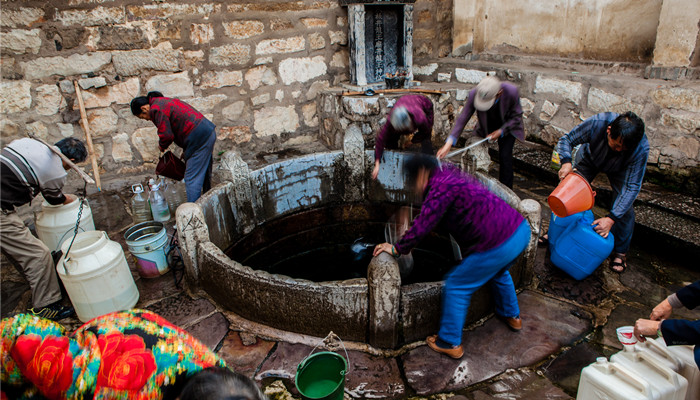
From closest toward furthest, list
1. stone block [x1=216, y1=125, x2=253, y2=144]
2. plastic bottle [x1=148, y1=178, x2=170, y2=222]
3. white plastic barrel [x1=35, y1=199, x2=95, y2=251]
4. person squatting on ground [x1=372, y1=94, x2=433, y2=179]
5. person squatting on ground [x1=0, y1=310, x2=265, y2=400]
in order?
person squatting on ground [x1=0, y1=310, x2=265, y2=400], white plastic barrel [x1=35, y1=199, x2=95, y2=251], person squatting on ground [x1=372, y1=94, x2=433, y2=179], plastic bottle [x1=148, y1=178, x2=170, y2=222], stone block [x1=216, y1=125, x2=253, y2=144]

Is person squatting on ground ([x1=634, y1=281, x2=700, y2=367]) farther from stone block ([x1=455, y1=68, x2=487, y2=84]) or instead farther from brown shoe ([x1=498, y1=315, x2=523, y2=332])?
stone block ([x1=455, y1=68, x2=487, y2=84])

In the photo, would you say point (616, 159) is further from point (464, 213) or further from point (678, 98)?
point (464, 213)

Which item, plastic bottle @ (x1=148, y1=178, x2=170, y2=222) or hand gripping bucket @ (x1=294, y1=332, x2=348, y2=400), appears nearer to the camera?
hand gripping bucket @ (x1=294, y1=332, x2=348, y2=400)

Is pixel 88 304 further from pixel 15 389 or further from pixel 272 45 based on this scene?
pixel 272 45

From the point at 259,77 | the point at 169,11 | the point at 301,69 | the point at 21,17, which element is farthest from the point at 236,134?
the point at 21,17

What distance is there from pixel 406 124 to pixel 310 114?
3055 millimetres

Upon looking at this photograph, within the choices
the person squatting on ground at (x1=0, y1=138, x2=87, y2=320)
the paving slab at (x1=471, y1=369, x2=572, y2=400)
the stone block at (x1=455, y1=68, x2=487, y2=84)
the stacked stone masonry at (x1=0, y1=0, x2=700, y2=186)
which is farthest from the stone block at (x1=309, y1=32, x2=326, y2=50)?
the paving slab at (x1=471, y1=369, x2=572, y2=400)

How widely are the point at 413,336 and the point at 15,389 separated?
233 centimetres

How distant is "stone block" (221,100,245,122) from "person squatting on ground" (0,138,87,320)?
2.76m

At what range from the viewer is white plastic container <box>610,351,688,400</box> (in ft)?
6.79

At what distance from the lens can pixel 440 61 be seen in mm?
7496

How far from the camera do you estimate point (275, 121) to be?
6727mm

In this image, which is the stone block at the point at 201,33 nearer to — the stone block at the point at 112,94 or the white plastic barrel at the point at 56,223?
the stone block at the point at 112,94

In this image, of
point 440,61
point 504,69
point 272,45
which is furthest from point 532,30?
point 272,45
